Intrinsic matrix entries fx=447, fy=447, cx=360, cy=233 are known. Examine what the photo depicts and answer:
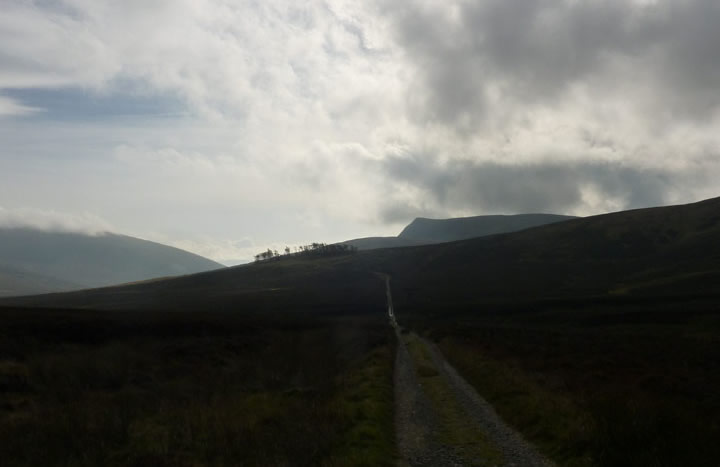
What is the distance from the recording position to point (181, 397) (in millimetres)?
22656

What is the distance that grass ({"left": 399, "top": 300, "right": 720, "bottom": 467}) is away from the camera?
1098 centimetres

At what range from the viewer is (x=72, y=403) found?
820 inches

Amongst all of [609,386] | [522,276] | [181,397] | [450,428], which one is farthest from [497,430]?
[522,276]

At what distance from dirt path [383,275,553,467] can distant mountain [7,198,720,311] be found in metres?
69.0

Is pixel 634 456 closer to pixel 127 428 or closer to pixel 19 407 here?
pixel 127 428

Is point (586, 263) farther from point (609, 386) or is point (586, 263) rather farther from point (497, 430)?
point (497, 430)

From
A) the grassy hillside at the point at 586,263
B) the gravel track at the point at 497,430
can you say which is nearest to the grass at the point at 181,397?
the gravel track at the point at 497,430

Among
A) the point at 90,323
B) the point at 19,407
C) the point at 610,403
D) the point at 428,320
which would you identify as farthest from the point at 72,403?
the point at 428,320

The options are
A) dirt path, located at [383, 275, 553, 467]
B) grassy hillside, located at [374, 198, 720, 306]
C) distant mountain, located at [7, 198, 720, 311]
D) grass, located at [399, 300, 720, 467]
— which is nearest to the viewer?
grass, located at [399, 300, 720, 467]

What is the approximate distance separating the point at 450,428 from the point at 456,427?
0.87 feet

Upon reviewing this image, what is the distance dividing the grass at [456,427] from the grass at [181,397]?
2168 mm

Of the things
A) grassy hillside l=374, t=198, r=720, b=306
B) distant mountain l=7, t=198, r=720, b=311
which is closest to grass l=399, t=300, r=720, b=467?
distant mountain l=7, t=198, r=720, b=311

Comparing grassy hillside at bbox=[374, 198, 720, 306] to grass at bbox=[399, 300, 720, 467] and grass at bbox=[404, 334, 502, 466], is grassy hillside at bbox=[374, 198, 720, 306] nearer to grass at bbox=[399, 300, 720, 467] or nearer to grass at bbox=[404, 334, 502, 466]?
grass at bbox=[399, 300, 720, 467]

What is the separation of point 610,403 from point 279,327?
2005 inches
